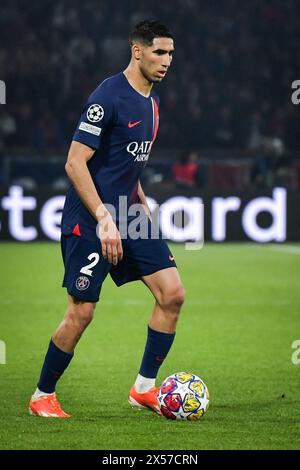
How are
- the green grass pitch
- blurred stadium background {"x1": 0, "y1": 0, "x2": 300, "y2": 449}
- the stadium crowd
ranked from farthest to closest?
the stadium crowd, blurred stadium background {"x1": 0, "y1": 0, "x2": 300, "y2": 449}, the green grass pitch

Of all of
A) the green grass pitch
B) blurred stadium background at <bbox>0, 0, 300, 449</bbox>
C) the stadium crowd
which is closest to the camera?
the green grass pitch

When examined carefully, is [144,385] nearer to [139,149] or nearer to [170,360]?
[139,149]

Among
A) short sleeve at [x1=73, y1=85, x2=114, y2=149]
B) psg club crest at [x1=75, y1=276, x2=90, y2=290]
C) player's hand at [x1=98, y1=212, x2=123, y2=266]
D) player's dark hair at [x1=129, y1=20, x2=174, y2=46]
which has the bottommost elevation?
psg club crest at [x1=75, y1=276, x2=90, y2=290]

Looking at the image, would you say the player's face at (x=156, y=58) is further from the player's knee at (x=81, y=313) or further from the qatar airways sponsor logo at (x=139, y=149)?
the player's knee at (x=81, y=313)

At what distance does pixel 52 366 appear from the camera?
5.68 m

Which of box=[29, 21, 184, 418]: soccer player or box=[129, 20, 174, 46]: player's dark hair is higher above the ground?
box=[129, 20, 174, 46]: player's dark hair

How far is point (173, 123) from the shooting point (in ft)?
72.2

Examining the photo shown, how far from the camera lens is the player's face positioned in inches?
223

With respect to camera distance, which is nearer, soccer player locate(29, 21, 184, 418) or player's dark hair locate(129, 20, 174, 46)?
soccer player locate(29, 21, 184, 418)

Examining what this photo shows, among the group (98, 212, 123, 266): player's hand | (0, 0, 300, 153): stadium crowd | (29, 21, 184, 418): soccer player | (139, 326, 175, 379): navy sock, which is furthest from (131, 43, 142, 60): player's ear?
(0, 0, 300, 153): stadium crowd

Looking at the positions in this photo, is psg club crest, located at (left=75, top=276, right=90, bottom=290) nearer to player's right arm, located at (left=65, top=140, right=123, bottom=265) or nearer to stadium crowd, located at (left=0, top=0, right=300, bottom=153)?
player's right arm, located at (left=65, top=140, right=123, bottom=265)
